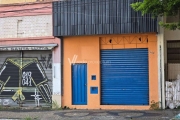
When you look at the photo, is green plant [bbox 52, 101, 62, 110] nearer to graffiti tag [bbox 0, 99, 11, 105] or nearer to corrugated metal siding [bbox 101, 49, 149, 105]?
corrugated metal siding [bbox 101, 49, 149, 105]

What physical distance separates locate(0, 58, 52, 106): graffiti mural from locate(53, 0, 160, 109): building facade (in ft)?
3.71

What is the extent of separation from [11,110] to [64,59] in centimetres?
335

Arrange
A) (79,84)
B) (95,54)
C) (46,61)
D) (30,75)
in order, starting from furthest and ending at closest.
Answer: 1. (30,75)
2. (46,61)
3. (79,84)
4. (95,54)

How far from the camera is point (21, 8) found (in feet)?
47.3

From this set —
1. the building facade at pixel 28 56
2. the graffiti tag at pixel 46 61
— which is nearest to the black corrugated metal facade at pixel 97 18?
the building facade at pixel 28 56

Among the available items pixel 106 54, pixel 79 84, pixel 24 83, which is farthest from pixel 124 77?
pixel 24 83

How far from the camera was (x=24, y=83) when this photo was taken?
14461 mm

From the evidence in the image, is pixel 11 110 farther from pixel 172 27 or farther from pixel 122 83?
pixel 172 27

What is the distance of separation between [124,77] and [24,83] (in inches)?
187

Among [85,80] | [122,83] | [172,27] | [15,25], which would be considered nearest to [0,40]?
[15,25]

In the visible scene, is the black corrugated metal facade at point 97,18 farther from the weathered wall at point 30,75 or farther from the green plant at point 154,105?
the green plant at point 154,105

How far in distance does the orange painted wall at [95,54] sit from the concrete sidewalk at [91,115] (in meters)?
0.74

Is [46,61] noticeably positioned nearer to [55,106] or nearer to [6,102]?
[55,106]

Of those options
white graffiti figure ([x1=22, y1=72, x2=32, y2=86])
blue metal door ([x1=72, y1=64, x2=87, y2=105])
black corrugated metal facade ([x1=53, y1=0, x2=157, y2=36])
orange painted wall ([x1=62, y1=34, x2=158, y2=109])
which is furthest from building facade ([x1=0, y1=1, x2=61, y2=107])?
black corrugated metal facade ([x1=53, y1=0, x2=157, y2=36])
